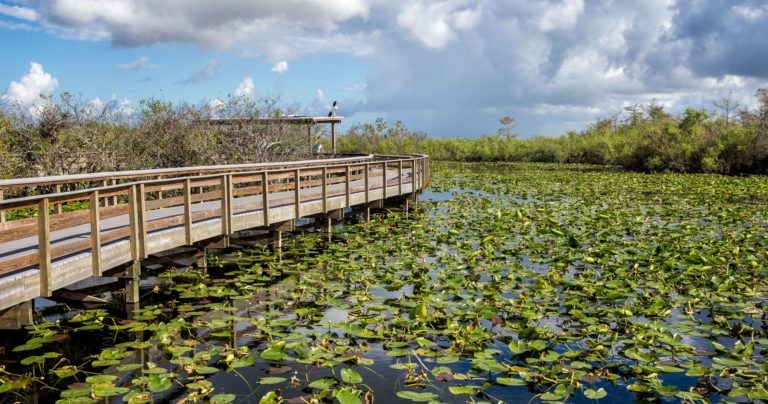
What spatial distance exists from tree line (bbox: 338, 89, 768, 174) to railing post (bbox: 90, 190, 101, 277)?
35.6 m

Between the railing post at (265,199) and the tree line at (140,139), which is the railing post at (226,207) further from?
the tree line at (140,139)

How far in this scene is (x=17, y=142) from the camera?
16875 millimetres

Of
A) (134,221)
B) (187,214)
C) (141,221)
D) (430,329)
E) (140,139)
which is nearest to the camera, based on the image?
(430,329)

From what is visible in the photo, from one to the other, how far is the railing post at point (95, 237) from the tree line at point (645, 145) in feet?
117

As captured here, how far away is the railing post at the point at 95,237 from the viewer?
722 cm

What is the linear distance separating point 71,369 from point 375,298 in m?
3.82

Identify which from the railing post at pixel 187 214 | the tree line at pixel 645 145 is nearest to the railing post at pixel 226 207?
the railing post at pixel 187 214

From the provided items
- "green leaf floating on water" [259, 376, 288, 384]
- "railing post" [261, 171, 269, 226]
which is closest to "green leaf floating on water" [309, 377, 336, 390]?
"green leaf floating on water" [259, 376, 288, 384]

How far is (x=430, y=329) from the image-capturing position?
7035mm

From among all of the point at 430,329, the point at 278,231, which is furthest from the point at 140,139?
the point at 430,329

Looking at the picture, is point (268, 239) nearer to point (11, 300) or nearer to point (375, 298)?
point (375, 298)

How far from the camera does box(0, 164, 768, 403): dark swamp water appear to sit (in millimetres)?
5523

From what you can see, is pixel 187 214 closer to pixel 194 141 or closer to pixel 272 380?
pixel 272 380

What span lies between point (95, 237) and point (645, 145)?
130ft
